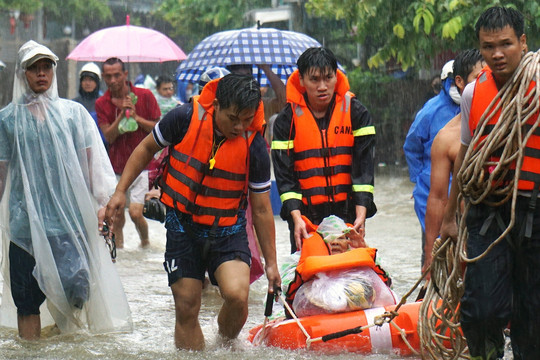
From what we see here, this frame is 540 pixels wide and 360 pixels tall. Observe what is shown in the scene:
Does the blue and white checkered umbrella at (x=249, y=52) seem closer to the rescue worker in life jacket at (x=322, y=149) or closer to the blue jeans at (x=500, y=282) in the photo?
the rescue worker in life jacket at (x=322, y=149)

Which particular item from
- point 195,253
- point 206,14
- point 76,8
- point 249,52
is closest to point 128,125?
point 249,52

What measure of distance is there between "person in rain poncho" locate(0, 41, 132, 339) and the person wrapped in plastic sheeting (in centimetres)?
132

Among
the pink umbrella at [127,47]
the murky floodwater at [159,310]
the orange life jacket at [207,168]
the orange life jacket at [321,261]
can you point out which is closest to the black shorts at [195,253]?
the orange life jacket at [207,168]

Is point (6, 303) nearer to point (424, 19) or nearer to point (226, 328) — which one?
point (226, 328)

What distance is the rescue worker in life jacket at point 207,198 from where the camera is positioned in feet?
17.1

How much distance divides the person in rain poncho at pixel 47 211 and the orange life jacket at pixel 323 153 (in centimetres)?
134

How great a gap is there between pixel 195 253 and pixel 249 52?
4.13 metres

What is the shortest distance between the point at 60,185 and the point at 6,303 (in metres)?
0.87

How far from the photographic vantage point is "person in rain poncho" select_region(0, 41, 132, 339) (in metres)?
5.85

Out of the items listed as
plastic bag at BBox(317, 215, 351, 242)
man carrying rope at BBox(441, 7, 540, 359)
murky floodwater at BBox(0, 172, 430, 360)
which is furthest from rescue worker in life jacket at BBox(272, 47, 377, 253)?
man carrying rope at BBox(441, 7, 540, 359)

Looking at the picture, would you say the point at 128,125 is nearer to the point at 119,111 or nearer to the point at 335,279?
the point at 119,111

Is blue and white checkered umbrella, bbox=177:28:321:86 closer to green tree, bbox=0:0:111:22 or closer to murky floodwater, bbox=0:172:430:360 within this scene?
murky floodwater, bbox=0:172:430:360

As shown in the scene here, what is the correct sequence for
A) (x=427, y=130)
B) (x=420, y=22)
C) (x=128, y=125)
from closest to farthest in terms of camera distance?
(x=427, y=130), (x=128, y=125), (x=420, y=22)

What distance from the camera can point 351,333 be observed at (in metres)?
5.33
